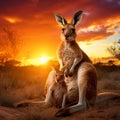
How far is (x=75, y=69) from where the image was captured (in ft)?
38.2

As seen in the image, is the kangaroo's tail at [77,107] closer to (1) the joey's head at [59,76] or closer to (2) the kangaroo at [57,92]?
(2) the kangaroo at [57,92]

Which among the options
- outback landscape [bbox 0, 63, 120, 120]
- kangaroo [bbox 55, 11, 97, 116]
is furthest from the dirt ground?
kangaroo [bbox 55, 11, 97, 116]

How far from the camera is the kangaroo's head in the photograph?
11359 mm

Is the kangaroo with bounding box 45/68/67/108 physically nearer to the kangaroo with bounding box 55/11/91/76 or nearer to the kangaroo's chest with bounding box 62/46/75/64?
the kangaroo with bounding box 55/11/91/76

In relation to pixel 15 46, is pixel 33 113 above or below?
below

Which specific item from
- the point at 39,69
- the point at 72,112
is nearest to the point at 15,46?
the point at 39,69

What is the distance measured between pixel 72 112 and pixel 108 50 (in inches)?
695

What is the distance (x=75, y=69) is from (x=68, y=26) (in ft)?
4.15

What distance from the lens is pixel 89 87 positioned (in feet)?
36.1

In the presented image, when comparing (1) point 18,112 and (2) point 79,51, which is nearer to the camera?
(1) point 18,112

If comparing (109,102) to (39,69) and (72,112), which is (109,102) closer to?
(72,112)

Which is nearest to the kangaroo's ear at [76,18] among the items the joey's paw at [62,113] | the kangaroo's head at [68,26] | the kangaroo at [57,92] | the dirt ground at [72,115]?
the kangaroo's head at [68,26]

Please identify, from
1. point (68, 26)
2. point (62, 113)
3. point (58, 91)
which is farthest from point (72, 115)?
point (68, 26)

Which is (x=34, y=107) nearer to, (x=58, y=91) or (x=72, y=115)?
(x=58, y=91)
